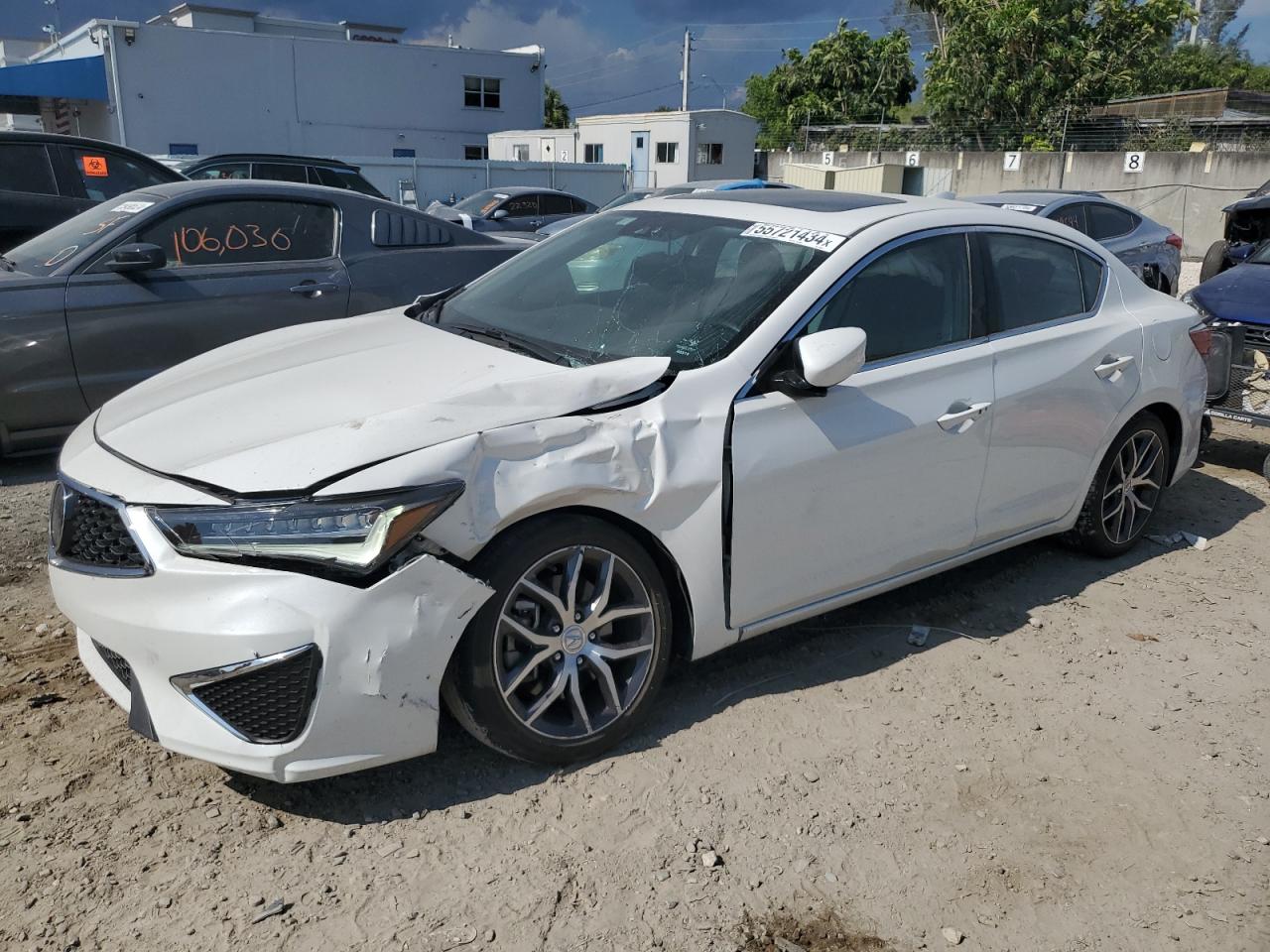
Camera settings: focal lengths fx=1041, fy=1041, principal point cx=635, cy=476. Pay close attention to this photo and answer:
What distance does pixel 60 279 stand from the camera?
5.56 meters

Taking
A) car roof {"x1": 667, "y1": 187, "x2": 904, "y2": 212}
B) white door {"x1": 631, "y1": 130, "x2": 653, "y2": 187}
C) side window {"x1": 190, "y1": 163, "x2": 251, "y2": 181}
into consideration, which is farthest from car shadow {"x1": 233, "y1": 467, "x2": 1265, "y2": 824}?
white door {"x1": 631, "y1": 130, "x2": 653, "y2": 187}

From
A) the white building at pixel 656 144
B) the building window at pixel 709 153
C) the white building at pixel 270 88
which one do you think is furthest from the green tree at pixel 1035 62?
the white building at pixel 270 88

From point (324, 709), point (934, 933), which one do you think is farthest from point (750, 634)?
point (324, 709)

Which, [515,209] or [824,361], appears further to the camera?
[515,209]

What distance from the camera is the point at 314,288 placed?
624cm

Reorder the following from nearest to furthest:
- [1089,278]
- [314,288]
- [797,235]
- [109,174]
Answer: [797,235] < [1089,278] < [314,288] < [109,174]

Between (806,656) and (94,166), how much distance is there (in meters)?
6.99

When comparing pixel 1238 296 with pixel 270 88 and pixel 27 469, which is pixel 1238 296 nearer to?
pixel 27 469

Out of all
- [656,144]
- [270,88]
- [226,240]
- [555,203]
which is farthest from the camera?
[656,144]

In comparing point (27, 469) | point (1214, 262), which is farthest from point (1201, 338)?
point (1214, 262)

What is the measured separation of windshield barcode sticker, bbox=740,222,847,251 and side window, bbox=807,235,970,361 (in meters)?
0.15

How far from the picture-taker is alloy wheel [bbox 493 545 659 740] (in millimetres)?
2963

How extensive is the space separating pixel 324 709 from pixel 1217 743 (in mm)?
2941

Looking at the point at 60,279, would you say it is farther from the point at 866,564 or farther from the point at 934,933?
the point at 934,933
